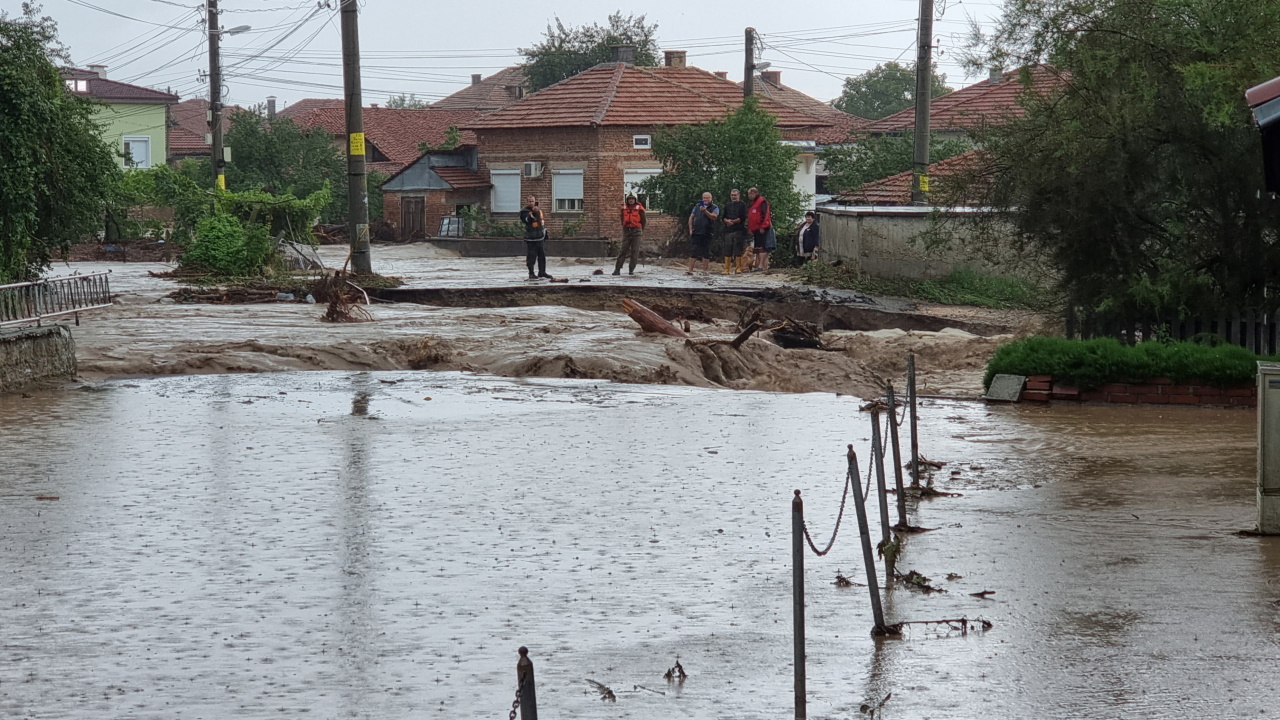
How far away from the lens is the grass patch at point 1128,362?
45.0 feet

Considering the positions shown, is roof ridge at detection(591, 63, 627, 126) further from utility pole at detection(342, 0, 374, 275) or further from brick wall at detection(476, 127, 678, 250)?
utility pole at detection(342, 0, 374, 275)

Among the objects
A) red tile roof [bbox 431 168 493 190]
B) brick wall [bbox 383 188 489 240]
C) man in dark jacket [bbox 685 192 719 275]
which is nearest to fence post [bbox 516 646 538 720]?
man in dark jacket [bbox 685 192 719 275]

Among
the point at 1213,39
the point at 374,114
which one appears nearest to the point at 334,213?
the point at 374,114

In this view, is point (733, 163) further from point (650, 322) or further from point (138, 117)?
point (138, 117)

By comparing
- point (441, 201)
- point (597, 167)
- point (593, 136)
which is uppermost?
point (593, 136)

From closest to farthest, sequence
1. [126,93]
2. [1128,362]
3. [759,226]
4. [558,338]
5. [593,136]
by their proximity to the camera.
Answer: [1128,362] < [558,338] < [759,226] < [593,136] < [126,93]

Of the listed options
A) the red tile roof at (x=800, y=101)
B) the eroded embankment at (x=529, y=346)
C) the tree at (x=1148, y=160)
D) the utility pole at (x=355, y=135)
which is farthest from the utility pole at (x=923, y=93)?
the red tile roof at (x=800, y=101)

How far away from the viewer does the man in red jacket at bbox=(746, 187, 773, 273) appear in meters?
32.2

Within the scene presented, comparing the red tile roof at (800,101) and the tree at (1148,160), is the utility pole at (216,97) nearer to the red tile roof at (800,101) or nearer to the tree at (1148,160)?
the tree at (1148,160)

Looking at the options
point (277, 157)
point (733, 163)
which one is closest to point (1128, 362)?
point (733, 163)

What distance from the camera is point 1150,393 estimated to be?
14.0 meters

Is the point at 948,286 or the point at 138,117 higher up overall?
the point at 138,117

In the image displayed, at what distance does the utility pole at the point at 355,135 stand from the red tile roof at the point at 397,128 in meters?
36.4

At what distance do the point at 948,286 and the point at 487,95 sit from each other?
3160 inches
